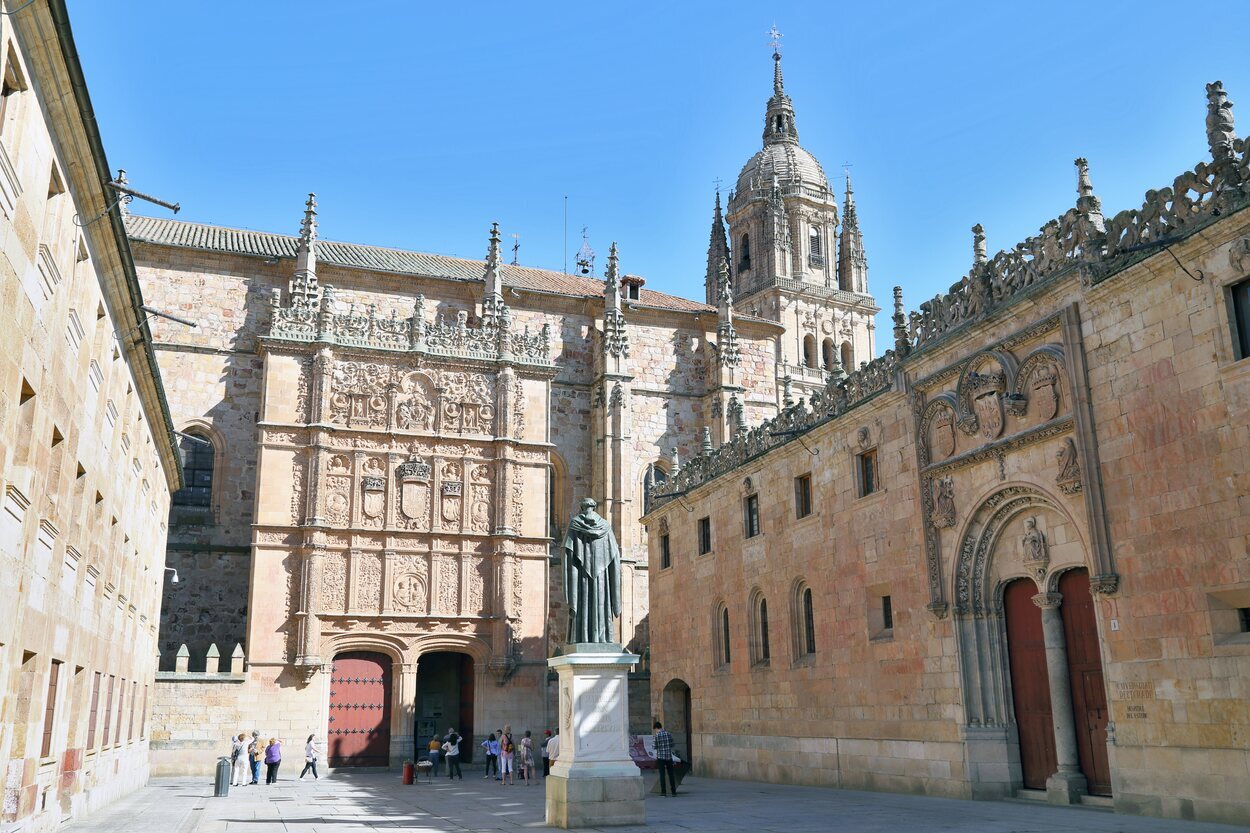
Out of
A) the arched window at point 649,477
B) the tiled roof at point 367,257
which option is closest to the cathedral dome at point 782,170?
the tiled roof at point 367,257

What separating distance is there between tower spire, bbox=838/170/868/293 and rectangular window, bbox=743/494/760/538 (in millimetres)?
33263

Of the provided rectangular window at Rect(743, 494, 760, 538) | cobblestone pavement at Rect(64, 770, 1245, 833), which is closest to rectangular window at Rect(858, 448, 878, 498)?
rectangular window at Rect(743, 494, 760, 538)

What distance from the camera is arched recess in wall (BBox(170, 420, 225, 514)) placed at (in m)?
36.4

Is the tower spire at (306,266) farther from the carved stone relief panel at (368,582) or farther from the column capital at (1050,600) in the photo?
A: the column capital at (1050,600)

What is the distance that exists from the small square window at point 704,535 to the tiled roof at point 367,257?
49.9ft

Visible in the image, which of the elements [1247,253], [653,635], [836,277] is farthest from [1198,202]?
[836,277]

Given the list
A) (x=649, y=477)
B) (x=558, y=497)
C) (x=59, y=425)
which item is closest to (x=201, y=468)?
(x=558, y=497)

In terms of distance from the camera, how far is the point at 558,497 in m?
41.1

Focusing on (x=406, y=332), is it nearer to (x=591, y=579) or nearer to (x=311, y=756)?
(x=311, y=756)

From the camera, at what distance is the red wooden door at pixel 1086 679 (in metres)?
16.9

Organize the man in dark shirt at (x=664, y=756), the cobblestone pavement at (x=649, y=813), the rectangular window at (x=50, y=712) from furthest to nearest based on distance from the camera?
the man in dark shirt at (x=664, y=756)
the cobblestone pavement at (x=649, y=813)
the rectangular window at (x=50, y=712)

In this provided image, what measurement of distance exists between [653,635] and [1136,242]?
20701 mm

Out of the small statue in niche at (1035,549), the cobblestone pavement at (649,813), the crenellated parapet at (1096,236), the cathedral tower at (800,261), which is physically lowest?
the cobblestone pavement at (649,813)

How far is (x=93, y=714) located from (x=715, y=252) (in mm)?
52045
